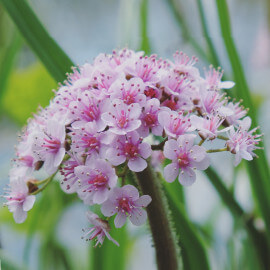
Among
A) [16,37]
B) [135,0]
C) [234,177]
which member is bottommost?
[234,177]

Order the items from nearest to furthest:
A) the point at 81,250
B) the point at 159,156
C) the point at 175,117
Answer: the point at 175,117
the point at 159,156
the point at 81,250

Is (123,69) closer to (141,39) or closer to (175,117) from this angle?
(175,117)

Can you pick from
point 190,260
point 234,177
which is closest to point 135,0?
point 234,177

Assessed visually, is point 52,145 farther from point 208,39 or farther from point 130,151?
point 208,39

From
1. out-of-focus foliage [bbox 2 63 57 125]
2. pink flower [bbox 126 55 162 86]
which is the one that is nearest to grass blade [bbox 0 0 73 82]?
pink flower [bbox 126 55 162 86]

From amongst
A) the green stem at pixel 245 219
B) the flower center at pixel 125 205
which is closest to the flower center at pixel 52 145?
the flower center at pixel 125 205

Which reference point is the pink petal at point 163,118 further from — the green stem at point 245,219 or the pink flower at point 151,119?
the green stem at point 245,219

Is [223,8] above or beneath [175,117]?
above

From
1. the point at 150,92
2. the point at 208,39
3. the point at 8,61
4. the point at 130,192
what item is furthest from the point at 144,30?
the point at 130,192
